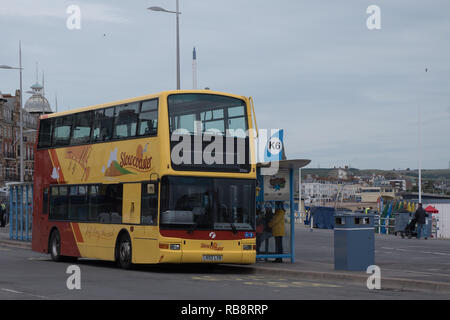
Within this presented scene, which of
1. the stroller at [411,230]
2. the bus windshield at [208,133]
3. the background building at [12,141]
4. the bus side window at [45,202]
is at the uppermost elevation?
the background building at [12,141]

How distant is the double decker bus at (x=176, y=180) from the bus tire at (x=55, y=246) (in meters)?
3.02

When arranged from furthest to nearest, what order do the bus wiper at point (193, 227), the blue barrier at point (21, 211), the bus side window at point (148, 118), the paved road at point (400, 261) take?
the blue barrier at point (21, 211) < the bus side window at point (148, 118) < the bus wiper at point (193, 227) < the paved road at point (400, 261)

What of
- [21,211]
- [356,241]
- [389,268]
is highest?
[21,211]

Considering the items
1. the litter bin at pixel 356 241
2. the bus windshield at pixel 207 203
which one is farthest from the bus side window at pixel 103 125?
the litter bin at pixel 356 241

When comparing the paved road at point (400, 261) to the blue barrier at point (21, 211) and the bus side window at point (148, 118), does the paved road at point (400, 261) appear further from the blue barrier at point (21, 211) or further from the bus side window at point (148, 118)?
the blue barrier at point (21, 211)

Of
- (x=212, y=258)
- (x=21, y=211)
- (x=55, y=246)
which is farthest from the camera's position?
(x=21, y=211)

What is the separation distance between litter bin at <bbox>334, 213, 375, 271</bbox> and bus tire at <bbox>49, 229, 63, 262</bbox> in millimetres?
9739

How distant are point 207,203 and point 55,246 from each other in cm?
747

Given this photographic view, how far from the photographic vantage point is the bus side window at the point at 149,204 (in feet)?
69.1

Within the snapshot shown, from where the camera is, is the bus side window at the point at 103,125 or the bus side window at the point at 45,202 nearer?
the bus side window at the point at 103,125

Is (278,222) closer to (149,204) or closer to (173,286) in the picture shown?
(149,204)

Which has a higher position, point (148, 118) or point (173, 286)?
point (148, 118)

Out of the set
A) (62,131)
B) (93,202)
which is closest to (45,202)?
(62,131)

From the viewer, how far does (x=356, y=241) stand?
2045 centimetres
